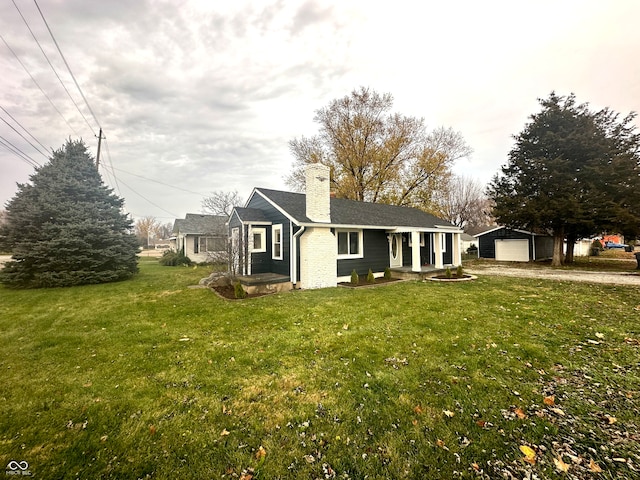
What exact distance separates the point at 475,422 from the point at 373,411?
108cm

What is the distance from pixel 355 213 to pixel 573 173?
56.5 ft

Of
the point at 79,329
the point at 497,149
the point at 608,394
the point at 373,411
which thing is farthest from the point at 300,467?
the point at 497,149

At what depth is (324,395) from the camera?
11.3ft

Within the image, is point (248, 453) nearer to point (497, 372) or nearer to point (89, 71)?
point (497, 372)

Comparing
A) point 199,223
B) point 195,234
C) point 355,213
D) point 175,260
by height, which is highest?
point 199,223

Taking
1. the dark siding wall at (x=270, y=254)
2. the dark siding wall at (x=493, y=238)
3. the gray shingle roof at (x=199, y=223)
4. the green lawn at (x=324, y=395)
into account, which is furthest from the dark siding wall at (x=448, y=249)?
the gray shingle roof at (x=199, y=223)

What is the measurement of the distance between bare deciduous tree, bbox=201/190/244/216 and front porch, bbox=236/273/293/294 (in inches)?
759

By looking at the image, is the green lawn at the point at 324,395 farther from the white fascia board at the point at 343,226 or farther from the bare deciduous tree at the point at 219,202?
the bare deciduous tree at the point at 219,202

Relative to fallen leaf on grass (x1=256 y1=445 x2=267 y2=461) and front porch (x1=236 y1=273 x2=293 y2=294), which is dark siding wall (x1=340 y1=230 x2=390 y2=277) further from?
fallen leaf on grass (x1=256 y1=445 x2=267 y2=461)

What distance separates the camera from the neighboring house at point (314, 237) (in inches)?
435

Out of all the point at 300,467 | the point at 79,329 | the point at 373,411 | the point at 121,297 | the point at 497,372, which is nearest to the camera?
the point at 300,467

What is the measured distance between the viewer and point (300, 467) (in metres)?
2.37

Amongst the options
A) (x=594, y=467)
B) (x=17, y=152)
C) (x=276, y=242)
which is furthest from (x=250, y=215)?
(x=594, y=467)

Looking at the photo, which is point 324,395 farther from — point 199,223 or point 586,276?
point 199,223
